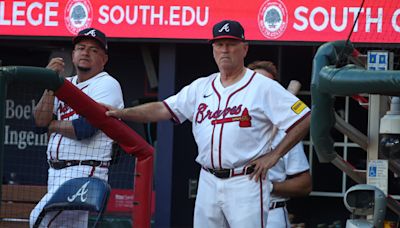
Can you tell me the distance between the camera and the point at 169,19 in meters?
8.02

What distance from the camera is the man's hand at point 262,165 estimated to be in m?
4.79

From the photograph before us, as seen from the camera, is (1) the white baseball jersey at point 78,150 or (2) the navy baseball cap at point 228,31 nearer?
(2) the navy baseball cap at point 228,31

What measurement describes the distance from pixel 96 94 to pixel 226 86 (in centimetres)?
92

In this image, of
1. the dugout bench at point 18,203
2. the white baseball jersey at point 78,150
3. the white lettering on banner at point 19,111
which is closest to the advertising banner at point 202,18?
the white lettering on banner at point 19,111

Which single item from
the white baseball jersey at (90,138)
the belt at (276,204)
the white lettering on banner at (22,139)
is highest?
the white baseball jersey at (90,138)

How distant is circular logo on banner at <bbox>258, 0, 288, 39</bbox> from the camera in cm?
774

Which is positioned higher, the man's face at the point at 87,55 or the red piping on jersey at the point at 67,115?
the man's face at the point at 87,55

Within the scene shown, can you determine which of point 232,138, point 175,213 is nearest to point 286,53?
point 175,213

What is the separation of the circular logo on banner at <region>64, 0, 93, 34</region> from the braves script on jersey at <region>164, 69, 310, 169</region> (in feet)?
11.0

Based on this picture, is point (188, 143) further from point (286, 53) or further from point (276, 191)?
point (276, 191)

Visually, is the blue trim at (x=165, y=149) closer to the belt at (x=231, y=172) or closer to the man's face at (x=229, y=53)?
the man's face at (x=229, y=53)

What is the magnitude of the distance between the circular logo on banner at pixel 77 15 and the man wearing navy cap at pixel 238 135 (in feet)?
10.8

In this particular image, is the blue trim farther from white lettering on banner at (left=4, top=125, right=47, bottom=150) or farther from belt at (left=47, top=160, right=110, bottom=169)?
belt at (left=47, top=160, right=110, bottom=169)

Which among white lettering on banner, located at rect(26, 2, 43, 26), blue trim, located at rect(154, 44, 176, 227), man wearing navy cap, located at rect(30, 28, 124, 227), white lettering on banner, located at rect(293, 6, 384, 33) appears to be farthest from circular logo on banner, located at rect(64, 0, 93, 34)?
man wearing navy cap, located at rect(30, 28, 124, 227)
